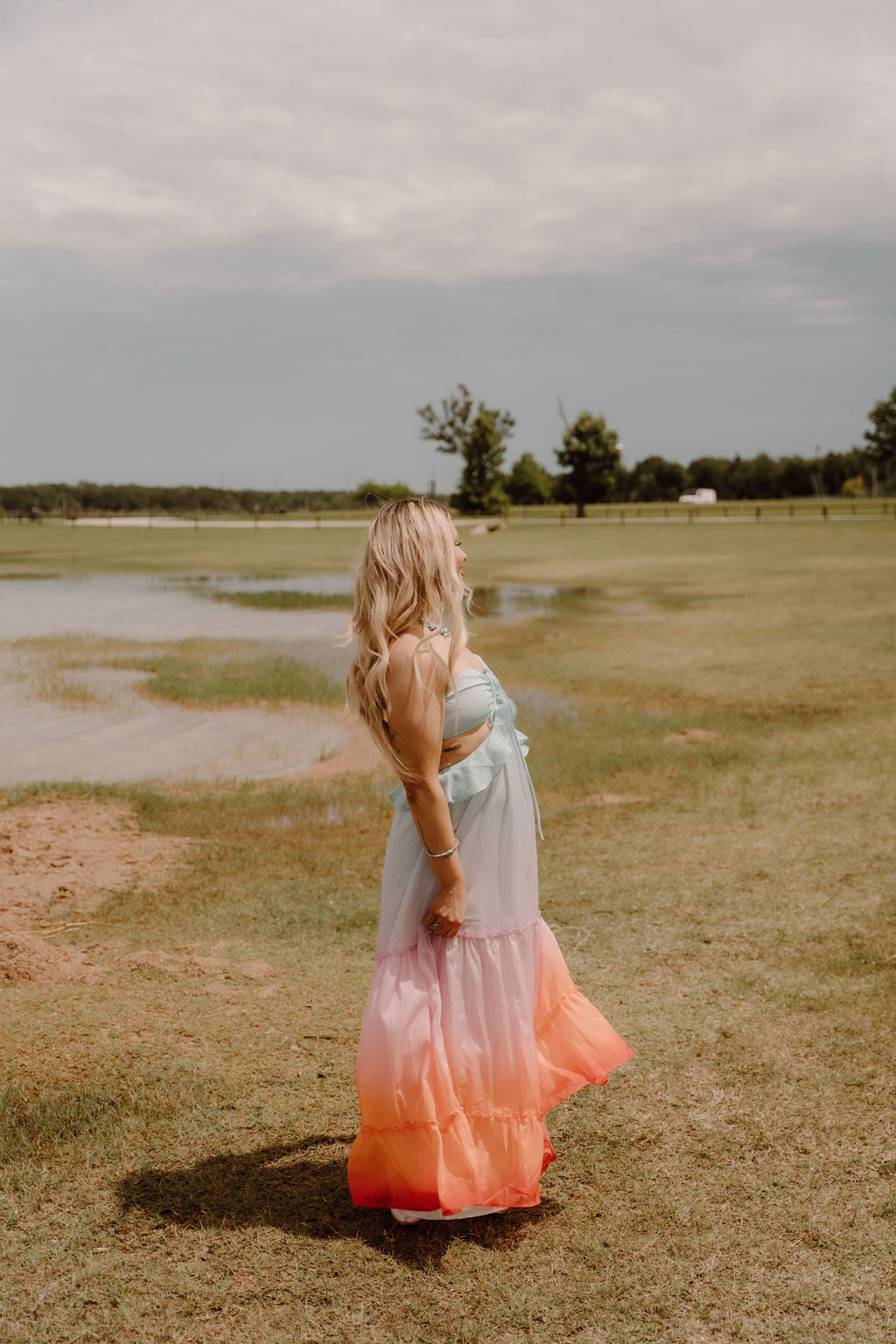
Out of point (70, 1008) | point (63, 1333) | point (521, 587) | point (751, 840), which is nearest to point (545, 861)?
point (751, 840)

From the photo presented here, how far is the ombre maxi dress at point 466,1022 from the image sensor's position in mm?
3211

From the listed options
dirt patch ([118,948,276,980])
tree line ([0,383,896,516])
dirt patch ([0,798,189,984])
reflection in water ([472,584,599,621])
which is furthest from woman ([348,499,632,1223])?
tree line ([0,383,896,516])

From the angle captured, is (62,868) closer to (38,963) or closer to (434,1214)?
(38,963)

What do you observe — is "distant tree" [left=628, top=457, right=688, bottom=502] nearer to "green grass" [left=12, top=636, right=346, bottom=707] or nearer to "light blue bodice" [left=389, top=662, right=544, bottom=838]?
"green grass" [left=12, top=636, right=346, bottom=707]

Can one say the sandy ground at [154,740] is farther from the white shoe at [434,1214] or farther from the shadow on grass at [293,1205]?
the white shoe at [434,1214]

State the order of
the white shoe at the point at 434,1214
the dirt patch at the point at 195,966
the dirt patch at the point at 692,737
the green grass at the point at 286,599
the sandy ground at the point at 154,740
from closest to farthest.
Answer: the white shoe at the point at 434,1214
the dirt patch at the point at 195,966
the sandy ground at the point at 154,740
the dirt patch at the point at 692,737
the green grass at the point at 286,599

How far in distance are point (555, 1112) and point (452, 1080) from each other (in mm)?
1199

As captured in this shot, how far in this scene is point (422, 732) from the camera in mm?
3127

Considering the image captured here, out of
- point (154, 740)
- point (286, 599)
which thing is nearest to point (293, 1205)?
point (154, 740)

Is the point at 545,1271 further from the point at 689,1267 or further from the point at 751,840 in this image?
the point at 751,840

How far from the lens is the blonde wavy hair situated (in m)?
3.14

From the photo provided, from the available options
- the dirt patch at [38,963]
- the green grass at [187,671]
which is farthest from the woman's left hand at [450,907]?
the green grass at [187,671]

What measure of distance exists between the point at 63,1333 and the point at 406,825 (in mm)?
1676

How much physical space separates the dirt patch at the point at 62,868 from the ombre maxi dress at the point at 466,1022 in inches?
104
